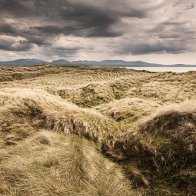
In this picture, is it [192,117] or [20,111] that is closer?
[192,117]

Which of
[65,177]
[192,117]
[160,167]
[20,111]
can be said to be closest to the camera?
[65,177]

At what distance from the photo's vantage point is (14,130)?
37.4 ft

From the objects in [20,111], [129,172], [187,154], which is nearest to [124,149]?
[129,172]

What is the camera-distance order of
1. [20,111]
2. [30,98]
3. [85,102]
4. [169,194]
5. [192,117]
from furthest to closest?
[85,102]
[30,98]
[20,111]
[192,117]
[169,194]

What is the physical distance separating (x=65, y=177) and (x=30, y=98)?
284 inches

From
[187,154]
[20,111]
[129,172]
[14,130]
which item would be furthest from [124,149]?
[20,111]

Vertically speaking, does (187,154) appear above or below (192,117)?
below

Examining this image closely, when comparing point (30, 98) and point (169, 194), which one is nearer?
point (169, 194)

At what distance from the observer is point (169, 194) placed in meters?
7.37

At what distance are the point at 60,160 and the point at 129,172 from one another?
2363 mm

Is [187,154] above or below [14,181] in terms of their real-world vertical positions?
above

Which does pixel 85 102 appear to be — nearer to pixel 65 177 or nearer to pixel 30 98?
pixel 30 98

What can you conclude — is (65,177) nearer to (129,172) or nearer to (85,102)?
(129,172)

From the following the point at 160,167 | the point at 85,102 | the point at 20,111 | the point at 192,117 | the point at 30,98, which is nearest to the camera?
the point at 160,167
